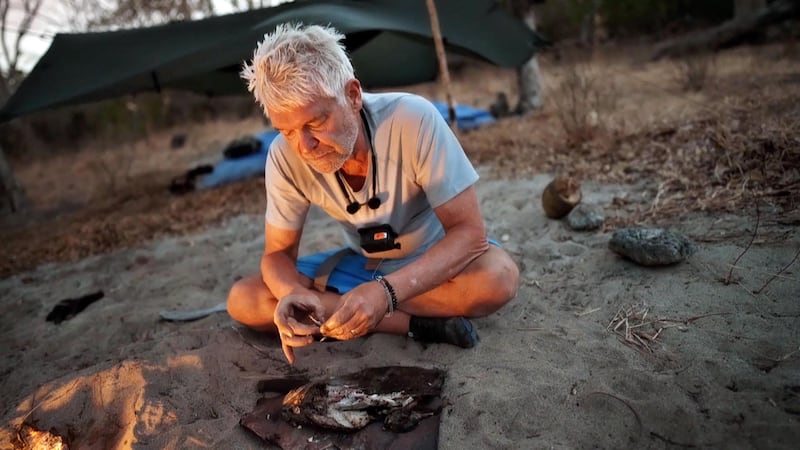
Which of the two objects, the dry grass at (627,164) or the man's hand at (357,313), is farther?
the dry grass at (627,164)

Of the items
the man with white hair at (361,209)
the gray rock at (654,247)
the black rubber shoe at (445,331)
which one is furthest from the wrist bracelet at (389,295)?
the gray rock at (654,247)

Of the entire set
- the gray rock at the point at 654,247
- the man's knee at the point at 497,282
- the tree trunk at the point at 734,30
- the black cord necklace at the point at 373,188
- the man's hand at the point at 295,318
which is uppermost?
the black cord necklace at the point at 373,188

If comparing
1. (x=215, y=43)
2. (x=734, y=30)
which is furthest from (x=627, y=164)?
(x=734, y=30)

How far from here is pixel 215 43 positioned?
3652 mm

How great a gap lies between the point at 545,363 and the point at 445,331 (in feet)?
1.20

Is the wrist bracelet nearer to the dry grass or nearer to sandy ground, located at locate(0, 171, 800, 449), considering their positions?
sandy ground, located at locate(0, 171, 800, 449)

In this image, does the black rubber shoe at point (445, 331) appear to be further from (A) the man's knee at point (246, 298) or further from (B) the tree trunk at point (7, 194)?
(B) the tree trunk at point (7, 194)

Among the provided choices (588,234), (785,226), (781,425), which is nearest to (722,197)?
(785,226)

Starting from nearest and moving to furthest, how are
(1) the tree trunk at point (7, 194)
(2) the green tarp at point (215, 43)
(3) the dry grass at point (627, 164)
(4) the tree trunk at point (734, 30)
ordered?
(3) the dry grass at point (627, 164) → (2) the green tarp at point (215, 43) → (1) the tree trunk at point (7, 194) → (4) the tree trunk at point (734, 30)

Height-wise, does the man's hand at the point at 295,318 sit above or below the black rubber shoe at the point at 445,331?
above

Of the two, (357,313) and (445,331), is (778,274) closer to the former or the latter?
(445,331)

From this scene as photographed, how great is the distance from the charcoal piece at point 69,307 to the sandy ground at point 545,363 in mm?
87

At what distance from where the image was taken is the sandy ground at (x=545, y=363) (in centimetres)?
141

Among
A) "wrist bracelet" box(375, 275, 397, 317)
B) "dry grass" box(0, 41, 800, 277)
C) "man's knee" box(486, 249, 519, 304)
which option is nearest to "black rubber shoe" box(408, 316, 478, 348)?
"man's knee" box(486, 249, 519, 304)
